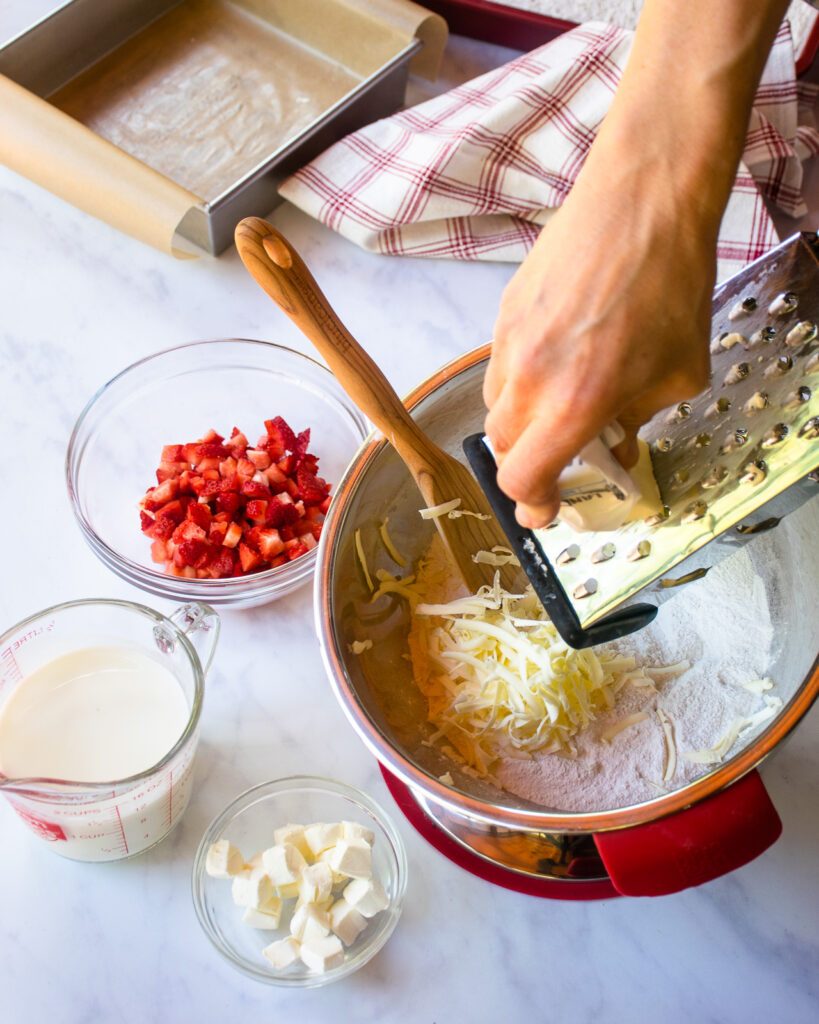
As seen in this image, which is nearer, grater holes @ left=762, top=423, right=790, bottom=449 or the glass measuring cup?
grater holes @ left=762, top=423, right=790, bottom=449

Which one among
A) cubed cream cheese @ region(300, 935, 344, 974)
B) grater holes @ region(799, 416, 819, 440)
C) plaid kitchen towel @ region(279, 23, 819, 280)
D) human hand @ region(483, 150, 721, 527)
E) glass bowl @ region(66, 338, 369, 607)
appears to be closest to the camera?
human hand @ region(483, 150, 721, 527)

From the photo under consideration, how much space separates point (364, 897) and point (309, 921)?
0.20 feet

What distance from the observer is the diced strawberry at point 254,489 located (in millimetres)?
1288

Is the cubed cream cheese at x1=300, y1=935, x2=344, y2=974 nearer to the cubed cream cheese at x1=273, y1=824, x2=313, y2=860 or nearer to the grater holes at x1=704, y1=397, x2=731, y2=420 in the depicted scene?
the cubed cream cheese at x1=273, y1=824, x2=313, y2=860

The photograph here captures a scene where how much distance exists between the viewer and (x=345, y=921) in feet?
3.54

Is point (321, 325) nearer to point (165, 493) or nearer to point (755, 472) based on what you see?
point (165, 493)

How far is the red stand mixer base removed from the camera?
1153 millimetres

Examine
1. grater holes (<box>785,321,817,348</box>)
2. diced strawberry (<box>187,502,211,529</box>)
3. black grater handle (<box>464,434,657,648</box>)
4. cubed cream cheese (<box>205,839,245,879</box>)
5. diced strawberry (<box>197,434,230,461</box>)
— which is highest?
grater holes (<box>785,321,817,348</box>)

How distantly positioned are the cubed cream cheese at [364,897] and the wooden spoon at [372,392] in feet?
1.17

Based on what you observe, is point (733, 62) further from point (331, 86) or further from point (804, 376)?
point (331, 86)

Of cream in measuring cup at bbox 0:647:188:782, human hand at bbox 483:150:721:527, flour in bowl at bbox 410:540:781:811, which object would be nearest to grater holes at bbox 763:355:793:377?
human hand at bbox 483:150:721:527

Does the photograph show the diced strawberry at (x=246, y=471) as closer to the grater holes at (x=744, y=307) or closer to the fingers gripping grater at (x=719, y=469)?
the fingers gripping grater at (x=719, y=469)

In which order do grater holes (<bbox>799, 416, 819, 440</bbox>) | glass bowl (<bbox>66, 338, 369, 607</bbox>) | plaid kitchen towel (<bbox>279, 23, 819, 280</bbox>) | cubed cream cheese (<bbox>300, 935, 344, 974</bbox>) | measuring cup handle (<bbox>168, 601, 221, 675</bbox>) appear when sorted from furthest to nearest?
plaid kitchen towel (<bbox>279, 23, 819, 280</bbox>) < glass bowl (<bbox>66, 338, 369, 607</bbox>) < measuring cup handle (<bbox>168, 601, 221, 675</bbox>) < cubed cream cheese (<bbox>300, 935, 344, 974</bbox>) < grater holes (<bbox>799, 416, 819, 440</bbox>)

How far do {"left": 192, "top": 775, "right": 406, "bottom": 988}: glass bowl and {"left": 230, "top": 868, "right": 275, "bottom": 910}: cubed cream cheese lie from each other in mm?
40
